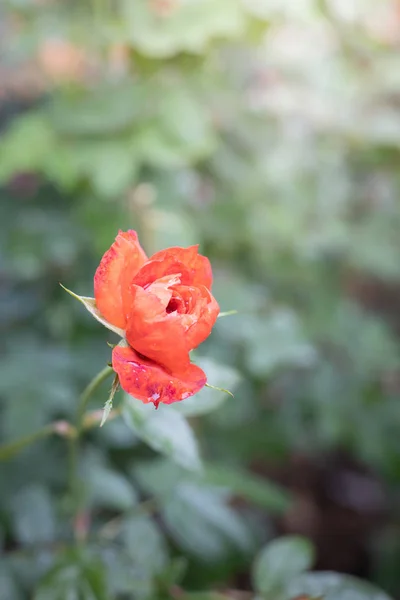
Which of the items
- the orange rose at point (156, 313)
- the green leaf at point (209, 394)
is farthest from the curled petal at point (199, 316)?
the green leaf at point (209, 394)

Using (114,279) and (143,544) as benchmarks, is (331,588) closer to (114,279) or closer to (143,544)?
(143,544)

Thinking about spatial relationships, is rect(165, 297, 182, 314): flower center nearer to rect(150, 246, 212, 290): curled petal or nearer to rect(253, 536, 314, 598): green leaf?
rect(150, 246, 212, 290): curled petal

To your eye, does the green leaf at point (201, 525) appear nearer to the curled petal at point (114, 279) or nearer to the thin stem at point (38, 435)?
the thin stem at point (38, 435)

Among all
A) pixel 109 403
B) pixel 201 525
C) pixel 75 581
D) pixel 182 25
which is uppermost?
pixel 182 25

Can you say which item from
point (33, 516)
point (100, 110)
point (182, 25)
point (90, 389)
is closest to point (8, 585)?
point (33, 516)

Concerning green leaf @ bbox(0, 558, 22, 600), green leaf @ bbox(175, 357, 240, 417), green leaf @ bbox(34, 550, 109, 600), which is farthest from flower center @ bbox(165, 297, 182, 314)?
green leaf @ bbox(0, 558, 22, 600)

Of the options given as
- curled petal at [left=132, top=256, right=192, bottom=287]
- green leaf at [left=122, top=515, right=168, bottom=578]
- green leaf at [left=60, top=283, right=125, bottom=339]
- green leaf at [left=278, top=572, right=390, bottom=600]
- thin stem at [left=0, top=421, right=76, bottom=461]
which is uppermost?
curled petal at [left=132, top=256, right=192, bottom=287]

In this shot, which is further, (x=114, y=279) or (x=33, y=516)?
(x=33, y=516)
